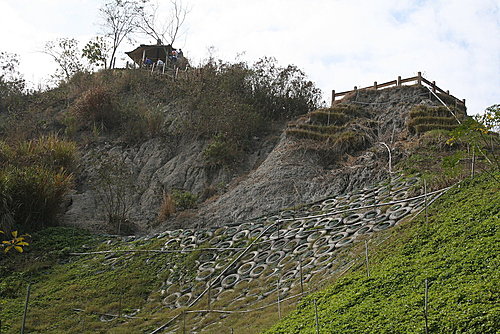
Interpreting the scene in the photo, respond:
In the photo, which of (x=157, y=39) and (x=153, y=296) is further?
(x=157, y=39)

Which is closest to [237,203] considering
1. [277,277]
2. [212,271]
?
[212,271]

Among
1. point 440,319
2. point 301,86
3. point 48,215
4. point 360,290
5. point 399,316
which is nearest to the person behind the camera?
point 440,319

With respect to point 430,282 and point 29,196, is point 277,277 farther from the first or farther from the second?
point 29,196

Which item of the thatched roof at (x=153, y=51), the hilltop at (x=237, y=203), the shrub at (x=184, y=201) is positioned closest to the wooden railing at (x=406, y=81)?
the hilltop at (x=237, y=203)

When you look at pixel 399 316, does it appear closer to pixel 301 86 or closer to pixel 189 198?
pixel 189 198

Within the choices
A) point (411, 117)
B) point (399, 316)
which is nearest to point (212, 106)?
point (411, 117)

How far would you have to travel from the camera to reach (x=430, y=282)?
7.97 meters

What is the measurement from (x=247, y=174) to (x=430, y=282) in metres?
11.7

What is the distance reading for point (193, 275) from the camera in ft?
43.1

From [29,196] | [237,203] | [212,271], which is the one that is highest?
[29,196]

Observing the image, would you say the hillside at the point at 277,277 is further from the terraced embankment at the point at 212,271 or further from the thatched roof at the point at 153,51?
the thatched roof at the point at 153,51

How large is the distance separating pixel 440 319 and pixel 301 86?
17401 mm

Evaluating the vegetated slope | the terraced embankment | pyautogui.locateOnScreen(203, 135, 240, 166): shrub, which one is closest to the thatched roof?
pyautogui.locateOnScreen(203, 135, 240, 166): shrub

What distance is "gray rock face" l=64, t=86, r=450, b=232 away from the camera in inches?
639
